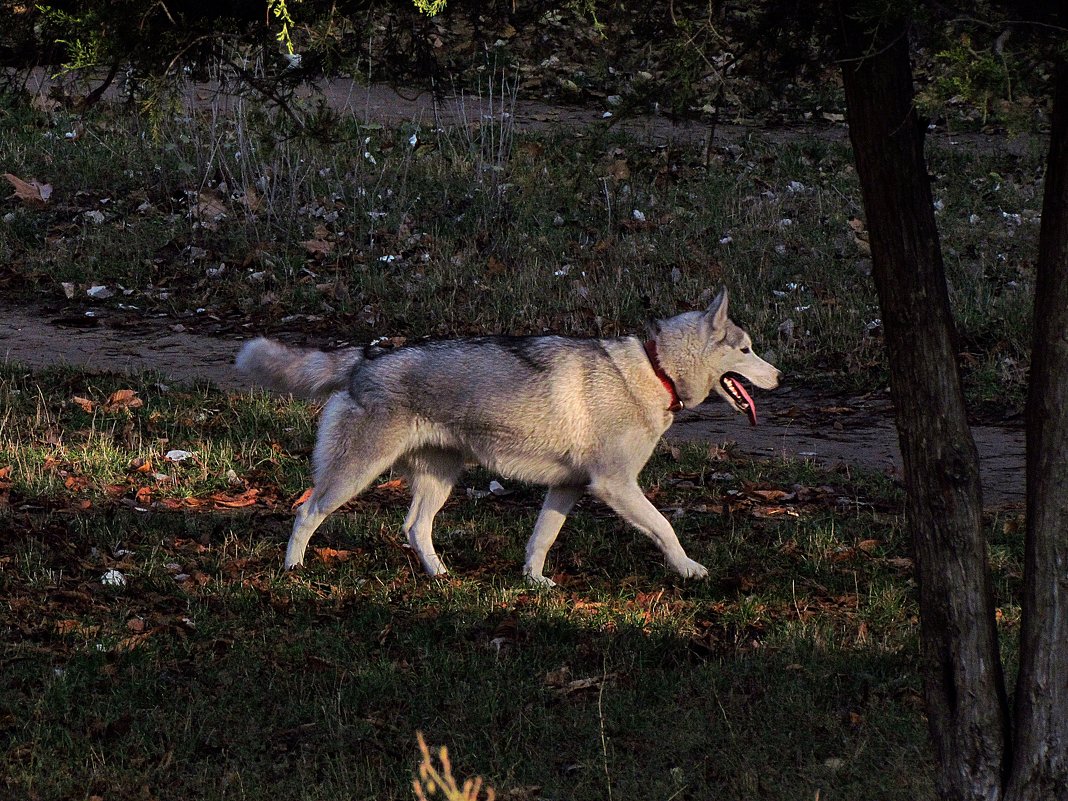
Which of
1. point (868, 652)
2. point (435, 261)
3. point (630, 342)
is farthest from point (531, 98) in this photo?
point (868, 652)

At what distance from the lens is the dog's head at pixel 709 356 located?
23.8ft

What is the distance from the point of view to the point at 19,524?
7.16 m

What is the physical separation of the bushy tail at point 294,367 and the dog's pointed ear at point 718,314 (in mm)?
1979

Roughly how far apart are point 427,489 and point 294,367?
1008 millimetres

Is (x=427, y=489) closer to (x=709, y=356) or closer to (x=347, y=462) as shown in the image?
(x=347, y=462)

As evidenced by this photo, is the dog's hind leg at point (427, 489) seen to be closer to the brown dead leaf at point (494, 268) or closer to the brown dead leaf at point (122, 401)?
the brown dead leaf at point (122, 401)


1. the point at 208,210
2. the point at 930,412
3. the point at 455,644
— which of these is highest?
the point at 930,412

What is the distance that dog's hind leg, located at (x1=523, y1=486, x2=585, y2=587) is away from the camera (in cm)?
685

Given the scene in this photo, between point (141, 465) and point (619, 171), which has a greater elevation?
point (619, 171)

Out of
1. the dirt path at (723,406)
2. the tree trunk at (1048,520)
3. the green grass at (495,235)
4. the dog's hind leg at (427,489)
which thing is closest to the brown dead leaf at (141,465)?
the dog's hind leg at (427,489)

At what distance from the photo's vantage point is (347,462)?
687cm

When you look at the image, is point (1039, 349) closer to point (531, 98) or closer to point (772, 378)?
point (772, 378)

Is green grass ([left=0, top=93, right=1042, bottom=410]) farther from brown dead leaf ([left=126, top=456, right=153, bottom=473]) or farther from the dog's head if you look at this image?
brown dead leaf ([left=126, top=456, right=153, bottom=473])

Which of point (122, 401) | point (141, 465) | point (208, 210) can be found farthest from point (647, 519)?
point (208, 210)
